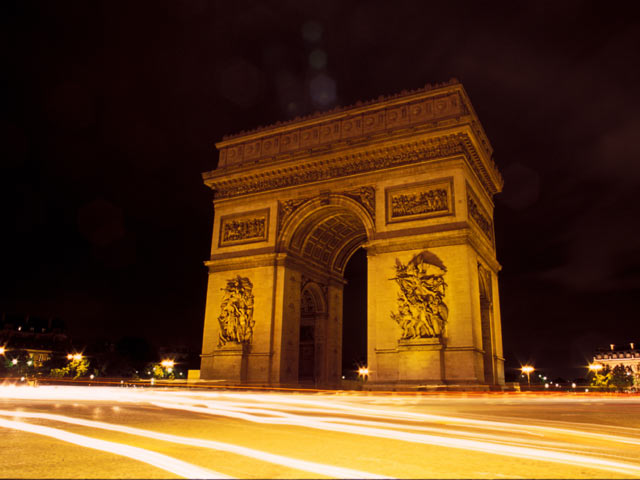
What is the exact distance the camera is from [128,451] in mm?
5098

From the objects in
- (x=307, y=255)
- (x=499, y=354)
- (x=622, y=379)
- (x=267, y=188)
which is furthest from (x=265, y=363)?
(x=622, y=379)

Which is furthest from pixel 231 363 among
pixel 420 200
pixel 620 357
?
pixel 620 357

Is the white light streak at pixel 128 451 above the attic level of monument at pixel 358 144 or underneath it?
underneath

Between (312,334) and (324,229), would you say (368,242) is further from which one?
(312,334)

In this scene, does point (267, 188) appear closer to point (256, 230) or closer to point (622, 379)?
point (256, 230)

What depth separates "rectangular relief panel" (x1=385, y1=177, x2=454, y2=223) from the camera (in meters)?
22.0

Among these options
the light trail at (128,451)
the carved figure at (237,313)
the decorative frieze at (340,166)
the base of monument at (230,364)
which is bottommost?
the light trail at (128,451)

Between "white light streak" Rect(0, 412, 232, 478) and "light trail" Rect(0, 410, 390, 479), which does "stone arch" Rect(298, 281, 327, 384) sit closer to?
"light trail" Rect(0, 410, 390, 479)

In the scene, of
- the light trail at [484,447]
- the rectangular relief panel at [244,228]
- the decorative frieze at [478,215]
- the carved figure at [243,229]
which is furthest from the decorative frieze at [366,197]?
the light trail at [484,447]

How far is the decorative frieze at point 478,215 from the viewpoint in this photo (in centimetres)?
2275

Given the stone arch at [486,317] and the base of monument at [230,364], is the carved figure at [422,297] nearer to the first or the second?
the stone arch at [486,317]

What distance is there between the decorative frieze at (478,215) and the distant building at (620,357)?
99.8m

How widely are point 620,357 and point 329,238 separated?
113 metres

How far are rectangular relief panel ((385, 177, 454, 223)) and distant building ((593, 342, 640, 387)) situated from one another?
347ft
